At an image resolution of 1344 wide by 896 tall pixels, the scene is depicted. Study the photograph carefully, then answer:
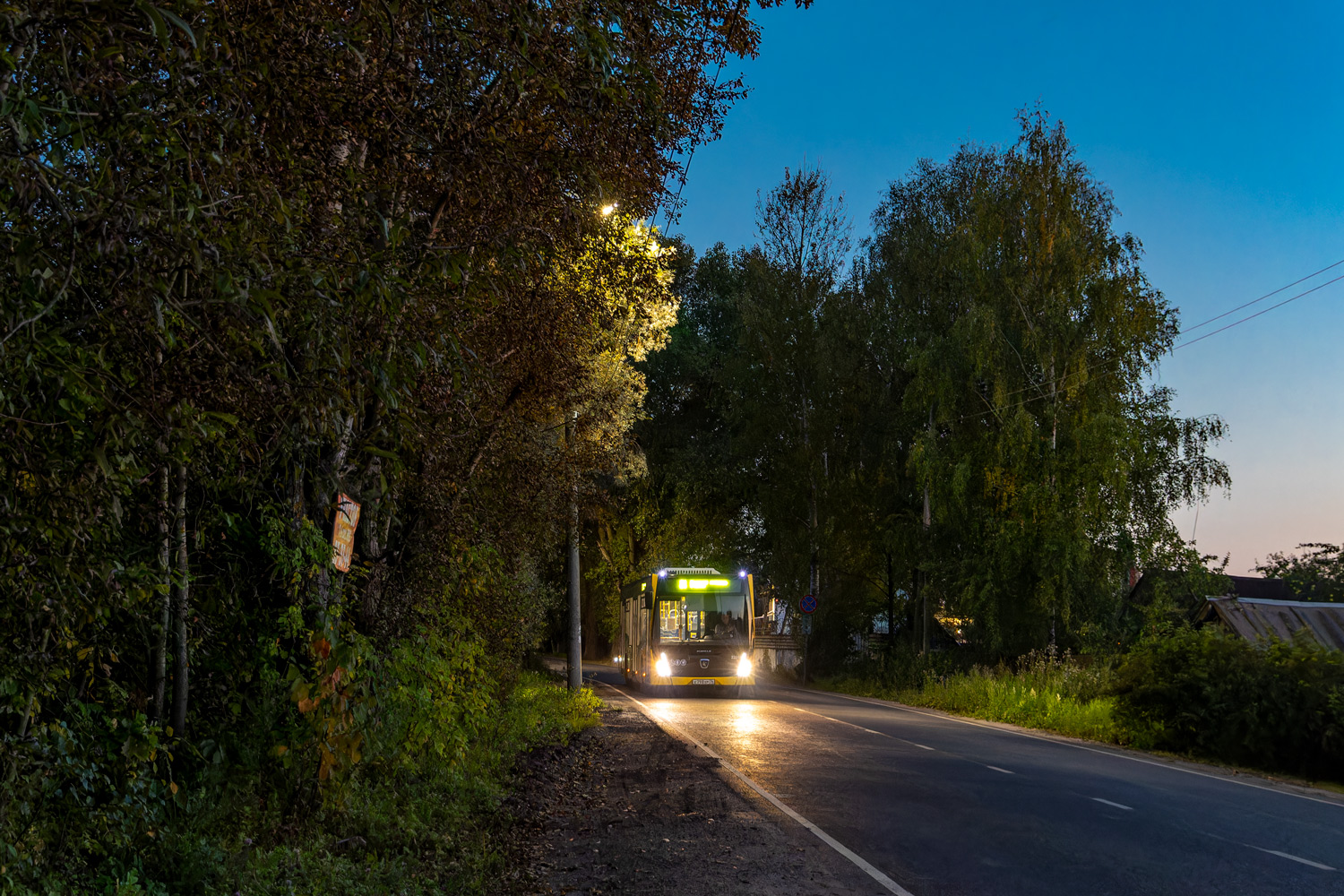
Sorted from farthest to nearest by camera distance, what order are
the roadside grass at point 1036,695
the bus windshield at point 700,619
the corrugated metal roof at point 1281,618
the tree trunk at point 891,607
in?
the tree trunk at point 891,607 → the bus windshield at point 700,619 → the roadside grass at point 1036,695 → the corrugated metal roof at point 1281,618

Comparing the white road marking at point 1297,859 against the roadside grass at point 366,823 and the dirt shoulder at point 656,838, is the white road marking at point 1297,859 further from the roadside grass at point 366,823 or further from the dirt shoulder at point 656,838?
the roadside grass at point 366,823

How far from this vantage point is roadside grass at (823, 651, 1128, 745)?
21.2 meters

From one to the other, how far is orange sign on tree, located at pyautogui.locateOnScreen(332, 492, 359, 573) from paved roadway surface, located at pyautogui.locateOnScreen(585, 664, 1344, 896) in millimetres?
4573

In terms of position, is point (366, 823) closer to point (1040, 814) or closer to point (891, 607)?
point (1040, 814)

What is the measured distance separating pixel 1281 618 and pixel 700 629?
15329mm

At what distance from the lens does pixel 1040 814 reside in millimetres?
10508

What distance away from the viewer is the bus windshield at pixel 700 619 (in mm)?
31578

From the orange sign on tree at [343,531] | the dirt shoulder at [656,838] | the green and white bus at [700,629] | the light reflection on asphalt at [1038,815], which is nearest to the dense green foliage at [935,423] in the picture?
the green and white bus at [700,629]

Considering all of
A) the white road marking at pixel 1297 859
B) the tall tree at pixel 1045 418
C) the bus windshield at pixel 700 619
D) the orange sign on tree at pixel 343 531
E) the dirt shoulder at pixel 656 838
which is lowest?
the dirt shoulder at pixel 656 838

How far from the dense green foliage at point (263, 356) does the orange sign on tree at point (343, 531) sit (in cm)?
16

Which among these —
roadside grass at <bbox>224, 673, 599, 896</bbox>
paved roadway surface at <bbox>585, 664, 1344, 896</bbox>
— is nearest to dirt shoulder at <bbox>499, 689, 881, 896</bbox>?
roadside grass at <bbox>224, 673, 599, 896</bbox>

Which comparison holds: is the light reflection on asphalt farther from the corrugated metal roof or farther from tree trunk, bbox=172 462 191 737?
the corrugated metal roof

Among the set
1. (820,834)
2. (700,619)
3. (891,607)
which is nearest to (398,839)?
(820,834)

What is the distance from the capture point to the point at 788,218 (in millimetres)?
42938
